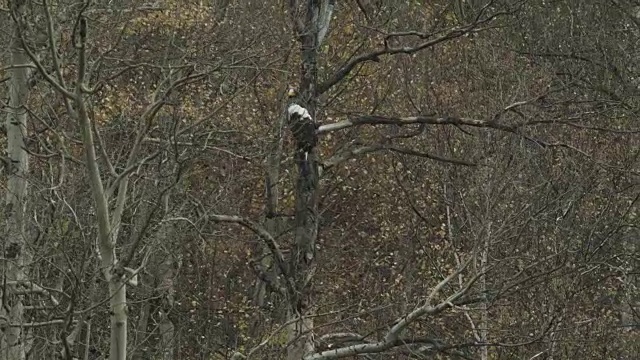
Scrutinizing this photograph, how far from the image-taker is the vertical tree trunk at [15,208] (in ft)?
30.8

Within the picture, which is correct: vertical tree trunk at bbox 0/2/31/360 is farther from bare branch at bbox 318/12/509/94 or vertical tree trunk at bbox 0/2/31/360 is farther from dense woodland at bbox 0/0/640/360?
bare branch at bbox 318/12/509/94

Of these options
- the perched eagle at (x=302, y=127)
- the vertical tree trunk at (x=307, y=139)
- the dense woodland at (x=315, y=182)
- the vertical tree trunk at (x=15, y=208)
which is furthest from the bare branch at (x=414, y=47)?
the vertical tree trunk at (x=15, y=208)

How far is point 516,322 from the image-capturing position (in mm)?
14328

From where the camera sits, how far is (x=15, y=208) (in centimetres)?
974

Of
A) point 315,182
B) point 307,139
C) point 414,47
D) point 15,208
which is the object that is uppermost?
point 414,47

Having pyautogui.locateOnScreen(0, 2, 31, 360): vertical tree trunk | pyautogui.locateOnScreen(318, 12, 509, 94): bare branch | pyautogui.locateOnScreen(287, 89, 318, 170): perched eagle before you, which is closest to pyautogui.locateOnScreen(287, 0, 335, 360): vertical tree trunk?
pyautogui.locateOnScreen(287, 89, 318, 170): perched eagle

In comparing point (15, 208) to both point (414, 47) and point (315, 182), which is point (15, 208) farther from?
point (414, 47)

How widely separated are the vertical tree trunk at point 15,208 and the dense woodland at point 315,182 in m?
0.03

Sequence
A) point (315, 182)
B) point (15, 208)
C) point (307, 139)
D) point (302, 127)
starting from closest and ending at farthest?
point (15, 208), point (302, 127), point (307, 139), point (315, 182)

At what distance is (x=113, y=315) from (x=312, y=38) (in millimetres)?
6342

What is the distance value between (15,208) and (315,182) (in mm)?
5007

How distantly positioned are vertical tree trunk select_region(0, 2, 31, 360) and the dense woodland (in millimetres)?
30

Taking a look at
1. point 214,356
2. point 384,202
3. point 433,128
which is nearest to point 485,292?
point 214,356

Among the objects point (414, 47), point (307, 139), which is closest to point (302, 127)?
point (307, 139)
